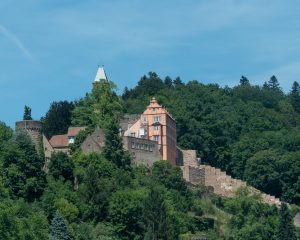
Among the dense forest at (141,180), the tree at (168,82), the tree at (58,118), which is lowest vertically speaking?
the dense forest at (141,180)

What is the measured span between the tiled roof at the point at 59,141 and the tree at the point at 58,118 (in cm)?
226

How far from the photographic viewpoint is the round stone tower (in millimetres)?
100750

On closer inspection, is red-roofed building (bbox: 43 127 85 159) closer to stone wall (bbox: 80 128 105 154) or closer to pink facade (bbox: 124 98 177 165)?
stone wall (bbox: 80 128 105 154)

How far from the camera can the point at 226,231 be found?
97.4 metres

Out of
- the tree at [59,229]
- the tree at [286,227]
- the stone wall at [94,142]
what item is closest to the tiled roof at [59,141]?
the stone wall at [94,142]

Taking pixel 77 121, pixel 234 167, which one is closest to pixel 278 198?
pixel 234 167

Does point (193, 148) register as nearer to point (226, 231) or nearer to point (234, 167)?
point (234, 167)

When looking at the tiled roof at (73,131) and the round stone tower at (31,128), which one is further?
the tiled roof at (73,131)

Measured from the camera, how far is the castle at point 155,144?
10150 centimetres

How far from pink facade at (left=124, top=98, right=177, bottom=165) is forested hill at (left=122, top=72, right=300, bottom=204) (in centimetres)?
759

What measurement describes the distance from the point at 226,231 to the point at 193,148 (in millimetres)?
17400

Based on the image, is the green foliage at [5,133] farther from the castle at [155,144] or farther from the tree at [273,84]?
the tree at [273,84]

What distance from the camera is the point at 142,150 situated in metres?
102

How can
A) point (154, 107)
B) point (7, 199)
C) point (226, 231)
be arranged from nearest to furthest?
1. point (7, 199)
2. point (226, 231)
3. point (154, 107)
